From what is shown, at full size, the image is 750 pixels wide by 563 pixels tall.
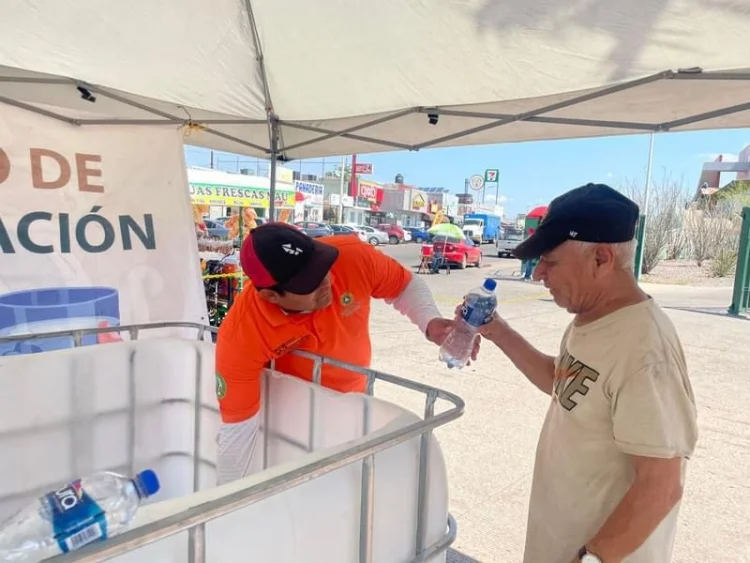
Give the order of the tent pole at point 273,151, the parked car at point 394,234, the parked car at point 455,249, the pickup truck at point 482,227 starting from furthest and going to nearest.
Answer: the parked car at point 394,234 → the pickup truck at point 482,227 → the parked car at point 455,249 → the tent pole at point 273,151

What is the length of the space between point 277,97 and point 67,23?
131 cm

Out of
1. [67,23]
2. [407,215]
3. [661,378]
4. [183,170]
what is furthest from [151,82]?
[407,215]

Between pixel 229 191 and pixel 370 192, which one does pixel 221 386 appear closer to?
pixel 229 191

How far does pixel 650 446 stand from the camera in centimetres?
112

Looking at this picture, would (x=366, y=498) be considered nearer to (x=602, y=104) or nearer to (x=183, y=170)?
(x=602, y=104)

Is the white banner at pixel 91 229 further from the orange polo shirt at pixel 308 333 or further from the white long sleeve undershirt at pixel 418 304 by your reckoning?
the white long sleeve undershirt at pixel 418 304

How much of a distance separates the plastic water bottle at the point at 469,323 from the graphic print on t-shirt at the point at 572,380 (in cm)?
45

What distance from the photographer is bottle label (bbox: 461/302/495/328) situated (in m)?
1.87

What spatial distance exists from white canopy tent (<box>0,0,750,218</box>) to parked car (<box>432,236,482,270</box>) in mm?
15427

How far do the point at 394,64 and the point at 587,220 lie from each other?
1.78 m

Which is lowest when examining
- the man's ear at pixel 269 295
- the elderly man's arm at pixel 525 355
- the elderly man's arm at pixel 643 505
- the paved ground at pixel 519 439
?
the paved ground at pixel 519 439

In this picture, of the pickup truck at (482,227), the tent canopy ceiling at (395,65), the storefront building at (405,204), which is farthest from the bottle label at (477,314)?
the storefront building at (405,204)

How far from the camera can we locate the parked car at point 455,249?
19266mm

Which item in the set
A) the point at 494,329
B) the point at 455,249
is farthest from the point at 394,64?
the point at 455,249
